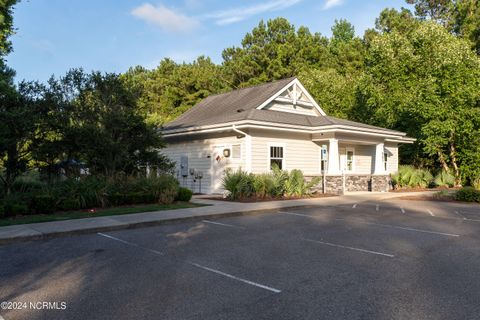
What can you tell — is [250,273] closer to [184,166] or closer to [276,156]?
[276,156]

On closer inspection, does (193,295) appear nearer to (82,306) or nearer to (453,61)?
(82,306)

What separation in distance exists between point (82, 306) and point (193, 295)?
4.42ft

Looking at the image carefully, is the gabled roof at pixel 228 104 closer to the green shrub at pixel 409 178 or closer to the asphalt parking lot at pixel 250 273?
the green shrub at pixel 409 178

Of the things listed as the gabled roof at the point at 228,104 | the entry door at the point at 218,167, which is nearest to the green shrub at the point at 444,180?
the gabled roof at the point at 228,104

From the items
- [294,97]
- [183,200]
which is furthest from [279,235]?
[294,97]

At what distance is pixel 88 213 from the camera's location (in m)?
12.2

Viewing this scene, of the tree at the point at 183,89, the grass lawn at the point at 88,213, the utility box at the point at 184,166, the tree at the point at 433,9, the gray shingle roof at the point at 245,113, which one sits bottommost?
the grass lawn at the point at 88,213

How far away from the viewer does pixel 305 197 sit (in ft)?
60.6

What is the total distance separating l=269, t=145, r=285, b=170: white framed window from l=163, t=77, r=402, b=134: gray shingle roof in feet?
4.65

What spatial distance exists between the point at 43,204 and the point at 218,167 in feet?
32.5

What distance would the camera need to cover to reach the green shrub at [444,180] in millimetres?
26795

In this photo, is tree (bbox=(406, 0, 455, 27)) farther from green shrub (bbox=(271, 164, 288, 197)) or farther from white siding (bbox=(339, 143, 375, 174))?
green shrub (bbox=(271, 164, 288, 197))

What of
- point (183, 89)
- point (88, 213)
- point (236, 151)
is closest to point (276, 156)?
point (236, 151)

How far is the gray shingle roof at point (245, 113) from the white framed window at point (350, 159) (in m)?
1.90
